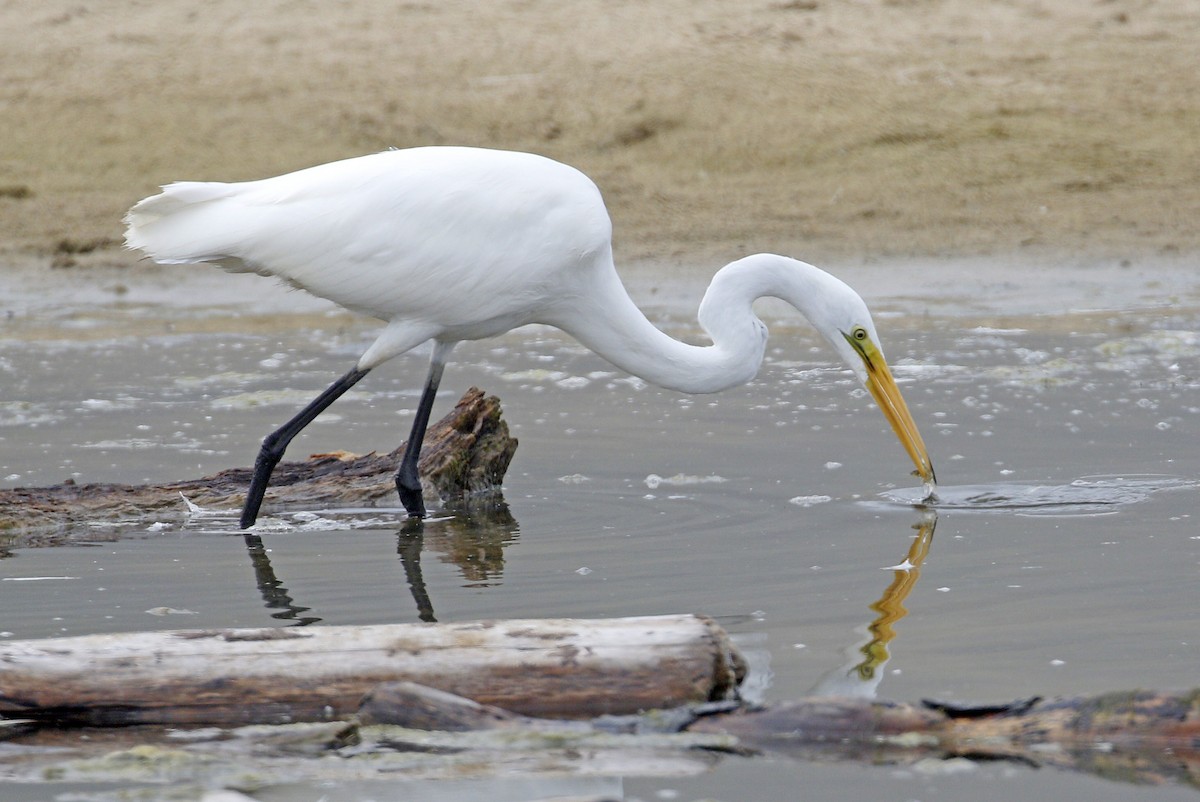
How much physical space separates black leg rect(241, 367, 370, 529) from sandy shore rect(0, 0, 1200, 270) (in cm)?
666

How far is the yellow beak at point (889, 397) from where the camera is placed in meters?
6.04

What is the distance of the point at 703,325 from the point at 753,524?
0.82 meters

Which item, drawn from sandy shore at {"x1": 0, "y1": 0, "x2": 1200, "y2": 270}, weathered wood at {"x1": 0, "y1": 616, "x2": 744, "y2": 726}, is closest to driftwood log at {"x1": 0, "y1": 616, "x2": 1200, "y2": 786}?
weathered wood at {"x1": 0, "y1": 616, "x2": 744, "y2": 726}

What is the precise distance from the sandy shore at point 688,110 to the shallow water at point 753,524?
3127 mm

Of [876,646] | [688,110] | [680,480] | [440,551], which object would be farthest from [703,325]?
[688,110]

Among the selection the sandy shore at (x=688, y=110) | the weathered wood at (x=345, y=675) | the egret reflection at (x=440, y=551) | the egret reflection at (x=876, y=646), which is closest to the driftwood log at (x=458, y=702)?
the weathered wood at (x=345, y=675)

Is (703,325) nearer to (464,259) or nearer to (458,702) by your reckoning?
(464,259)

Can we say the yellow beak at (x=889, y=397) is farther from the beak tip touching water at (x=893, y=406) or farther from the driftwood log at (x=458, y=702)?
the driftwood log at (x=458, y=702)

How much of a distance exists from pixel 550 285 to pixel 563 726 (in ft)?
9.04

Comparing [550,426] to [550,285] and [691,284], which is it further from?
[691,284]

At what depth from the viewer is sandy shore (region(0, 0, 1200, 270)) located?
43.0 feet

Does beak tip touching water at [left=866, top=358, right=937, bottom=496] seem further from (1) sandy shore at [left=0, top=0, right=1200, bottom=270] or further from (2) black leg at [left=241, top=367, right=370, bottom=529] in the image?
(1) sandy shore at [left=0, top=0, right=1200, bottom=270]

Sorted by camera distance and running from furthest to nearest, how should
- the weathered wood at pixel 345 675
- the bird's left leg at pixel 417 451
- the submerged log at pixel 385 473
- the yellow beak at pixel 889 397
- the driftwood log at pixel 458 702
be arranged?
the submerged log at pixel 385 473, the bird's left leg at pixel 417 451, the yellow beak at pixel 889 397, the weathered wood at pixel 345 675, the driftwood log at pixel 458 702

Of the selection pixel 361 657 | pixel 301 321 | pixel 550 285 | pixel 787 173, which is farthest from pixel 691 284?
pixel 361 657
